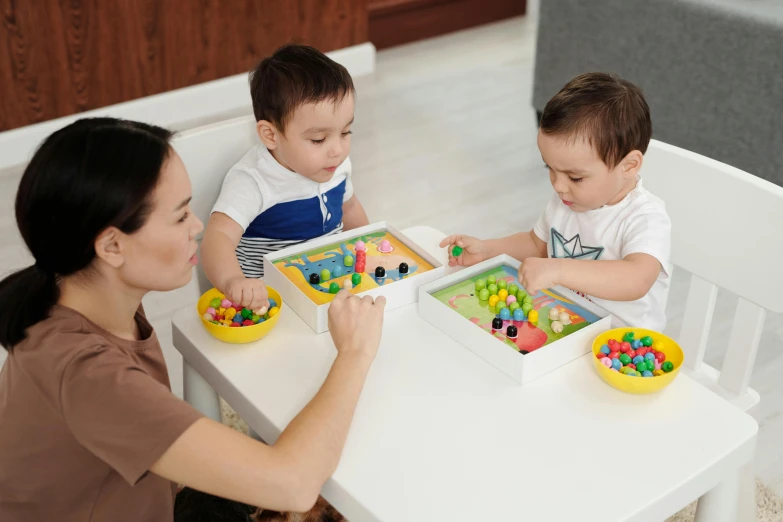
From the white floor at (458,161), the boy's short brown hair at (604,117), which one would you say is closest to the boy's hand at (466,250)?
the boy's short brown hair at (604,117)

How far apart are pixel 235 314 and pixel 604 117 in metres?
0.66

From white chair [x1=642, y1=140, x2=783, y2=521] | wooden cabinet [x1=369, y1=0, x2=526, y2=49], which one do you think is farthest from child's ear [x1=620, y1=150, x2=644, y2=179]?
wooden cabinet [x1=369, y1=0, x2=526, y2=49]

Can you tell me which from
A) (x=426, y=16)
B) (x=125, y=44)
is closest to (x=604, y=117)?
(x=125, y=44)

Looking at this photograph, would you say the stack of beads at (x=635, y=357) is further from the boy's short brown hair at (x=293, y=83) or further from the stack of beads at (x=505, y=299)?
the boy's short brown hair at (x=293, y=83)

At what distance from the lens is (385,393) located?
1.17 metres

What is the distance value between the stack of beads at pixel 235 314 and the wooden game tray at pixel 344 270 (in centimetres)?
5

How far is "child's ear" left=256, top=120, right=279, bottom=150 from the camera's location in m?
1.64

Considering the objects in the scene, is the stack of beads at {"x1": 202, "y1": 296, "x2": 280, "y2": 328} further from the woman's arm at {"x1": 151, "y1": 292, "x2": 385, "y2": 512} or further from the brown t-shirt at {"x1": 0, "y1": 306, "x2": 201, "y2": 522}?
the woman's arm at {"x1": 151, "y1": 292, "x2": 385, "y2": 512}

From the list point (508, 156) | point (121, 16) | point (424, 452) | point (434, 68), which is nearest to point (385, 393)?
point (424, 452)

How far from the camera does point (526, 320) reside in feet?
4.21

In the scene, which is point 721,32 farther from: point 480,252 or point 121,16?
point 121,16

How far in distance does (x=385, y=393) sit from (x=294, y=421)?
0.48 ft

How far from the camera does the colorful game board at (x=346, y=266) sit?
1367 millimetres

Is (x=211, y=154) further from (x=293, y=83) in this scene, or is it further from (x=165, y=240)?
(x=165, y=240)
